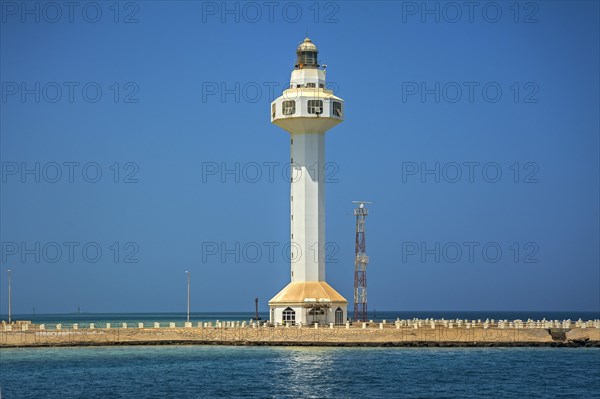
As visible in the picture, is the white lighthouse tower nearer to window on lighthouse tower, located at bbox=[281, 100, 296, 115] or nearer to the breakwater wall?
window on lighthouse tower, located at bbox=[281, 100, 296, 115]

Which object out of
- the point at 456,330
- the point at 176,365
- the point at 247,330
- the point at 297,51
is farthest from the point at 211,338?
the point at 297,51

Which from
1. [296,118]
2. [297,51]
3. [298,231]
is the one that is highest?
[297,51]

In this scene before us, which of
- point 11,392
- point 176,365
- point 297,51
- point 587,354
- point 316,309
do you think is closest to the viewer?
point 11,392

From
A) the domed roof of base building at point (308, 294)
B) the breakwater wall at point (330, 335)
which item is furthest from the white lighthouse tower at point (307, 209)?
the breakwater wall at point (330, 335)

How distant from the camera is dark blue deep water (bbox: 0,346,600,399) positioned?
58.1 meters

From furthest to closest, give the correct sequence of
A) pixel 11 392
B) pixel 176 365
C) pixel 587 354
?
1. pixel 587 354
2. pixel 176 365
3. pixel 11 392

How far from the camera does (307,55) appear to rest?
9250 cm

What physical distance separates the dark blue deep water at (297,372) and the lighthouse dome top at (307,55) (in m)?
25.6

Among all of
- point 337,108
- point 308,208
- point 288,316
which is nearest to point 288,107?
point 337,108

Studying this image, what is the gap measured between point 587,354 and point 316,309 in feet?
70.7

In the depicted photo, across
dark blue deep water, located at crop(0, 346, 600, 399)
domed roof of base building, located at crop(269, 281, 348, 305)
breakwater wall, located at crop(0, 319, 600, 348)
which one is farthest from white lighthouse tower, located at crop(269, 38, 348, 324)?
dark blue deep water, located at crop(0, 346, 600, 399)

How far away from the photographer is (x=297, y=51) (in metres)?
92.9

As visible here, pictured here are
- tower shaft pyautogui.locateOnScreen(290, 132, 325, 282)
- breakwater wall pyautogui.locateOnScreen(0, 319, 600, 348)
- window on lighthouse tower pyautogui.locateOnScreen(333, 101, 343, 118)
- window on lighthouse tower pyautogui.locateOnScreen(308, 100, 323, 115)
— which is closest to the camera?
breakwater wall pyautogui.locateOnScreen(0, 319, 600, 348)

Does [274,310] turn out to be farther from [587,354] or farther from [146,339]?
[587,354]
